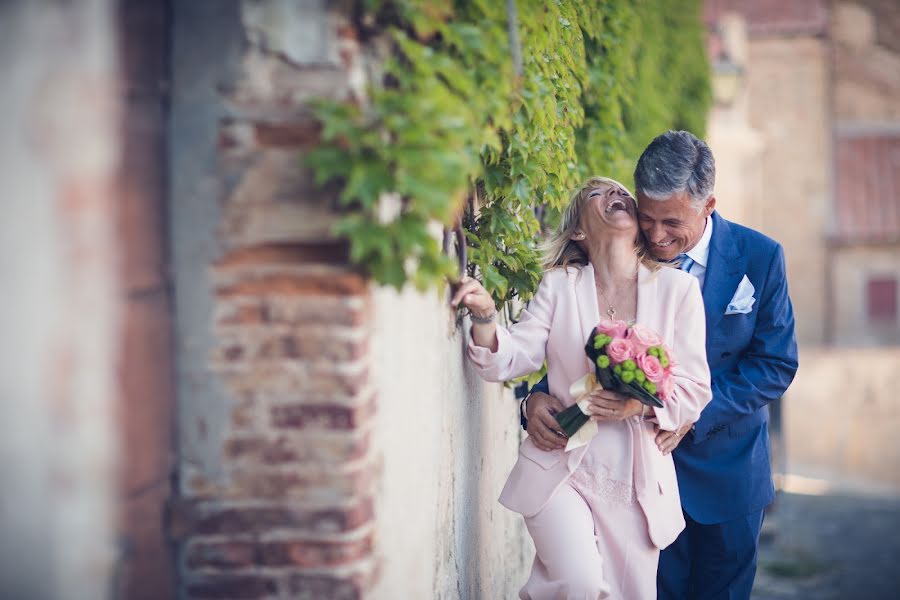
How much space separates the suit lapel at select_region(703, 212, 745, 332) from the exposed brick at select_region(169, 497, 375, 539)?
198cm

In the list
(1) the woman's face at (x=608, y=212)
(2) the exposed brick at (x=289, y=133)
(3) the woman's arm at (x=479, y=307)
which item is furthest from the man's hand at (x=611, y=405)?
(2) the exposed brick at (x=289, y=133)

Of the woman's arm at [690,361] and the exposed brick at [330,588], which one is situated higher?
the woman's arm at [690,361]

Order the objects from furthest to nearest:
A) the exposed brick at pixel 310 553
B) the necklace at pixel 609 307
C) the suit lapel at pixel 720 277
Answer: the suit lapel at pixel 720 277 → the necklace at pixel 609 307 → the exposed brick at pixel 310 553

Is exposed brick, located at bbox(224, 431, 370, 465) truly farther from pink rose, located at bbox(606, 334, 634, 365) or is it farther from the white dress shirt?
the white dress shirt

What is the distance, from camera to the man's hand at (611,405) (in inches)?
134

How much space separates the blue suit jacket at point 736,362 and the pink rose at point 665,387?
77 cm

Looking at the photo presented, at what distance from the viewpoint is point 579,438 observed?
137 inches

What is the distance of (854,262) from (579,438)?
24.1 metres

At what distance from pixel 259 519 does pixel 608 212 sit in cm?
174

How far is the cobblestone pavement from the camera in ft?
25.5

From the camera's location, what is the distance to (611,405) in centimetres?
341

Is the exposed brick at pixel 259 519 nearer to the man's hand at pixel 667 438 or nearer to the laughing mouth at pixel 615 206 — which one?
the man's hand at pixel 667 438

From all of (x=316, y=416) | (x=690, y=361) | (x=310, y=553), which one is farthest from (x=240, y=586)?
(x=690, y=361)

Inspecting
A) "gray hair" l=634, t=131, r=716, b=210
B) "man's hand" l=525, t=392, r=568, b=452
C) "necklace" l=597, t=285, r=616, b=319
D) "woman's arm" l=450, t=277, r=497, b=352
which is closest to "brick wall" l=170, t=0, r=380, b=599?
"woman's arm" l=450, t=277, r=497, b=352
